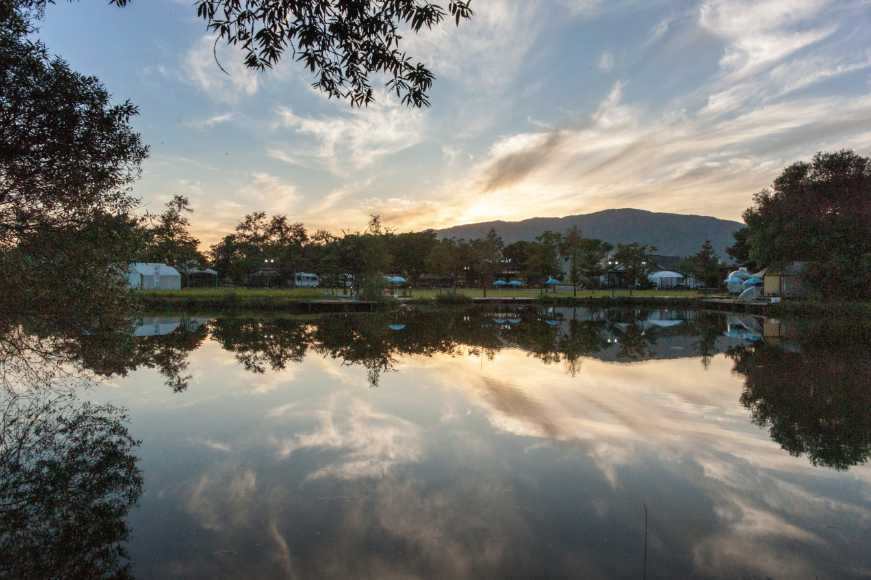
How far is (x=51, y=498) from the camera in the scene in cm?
563

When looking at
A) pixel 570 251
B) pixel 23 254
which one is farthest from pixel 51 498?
pixel 570 251

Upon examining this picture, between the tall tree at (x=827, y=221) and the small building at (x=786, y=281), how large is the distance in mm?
3737

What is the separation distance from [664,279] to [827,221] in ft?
141

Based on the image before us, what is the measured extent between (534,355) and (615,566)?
1304cm

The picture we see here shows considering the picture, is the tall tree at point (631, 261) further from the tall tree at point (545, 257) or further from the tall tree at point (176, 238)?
the tall tree at point (176, 238)

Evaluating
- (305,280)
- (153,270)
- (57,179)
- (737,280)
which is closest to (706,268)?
(737,280)

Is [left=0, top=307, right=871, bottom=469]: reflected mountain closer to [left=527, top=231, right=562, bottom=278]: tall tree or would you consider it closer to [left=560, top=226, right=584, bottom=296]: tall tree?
[left=560, top=226, right=584, bottom=296]: tall tree

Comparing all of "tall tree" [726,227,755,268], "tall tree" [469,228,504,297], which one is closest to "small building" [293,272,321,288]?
"tall tree" [469,228,504,297]

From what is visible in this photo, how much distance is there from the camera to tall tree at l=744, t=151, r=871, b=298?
3134 centimetres

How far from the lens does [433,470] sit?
6754 mm

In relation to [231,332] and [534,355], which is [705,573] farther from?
[231,332]

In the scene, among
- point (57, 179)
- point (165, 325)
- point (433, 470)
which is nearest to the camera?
point (433, 470)

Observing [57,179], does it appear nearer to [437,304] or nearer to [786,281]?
[437,304]

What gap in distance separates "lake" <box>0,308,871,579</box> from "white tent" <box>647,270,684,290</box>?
203 ft
